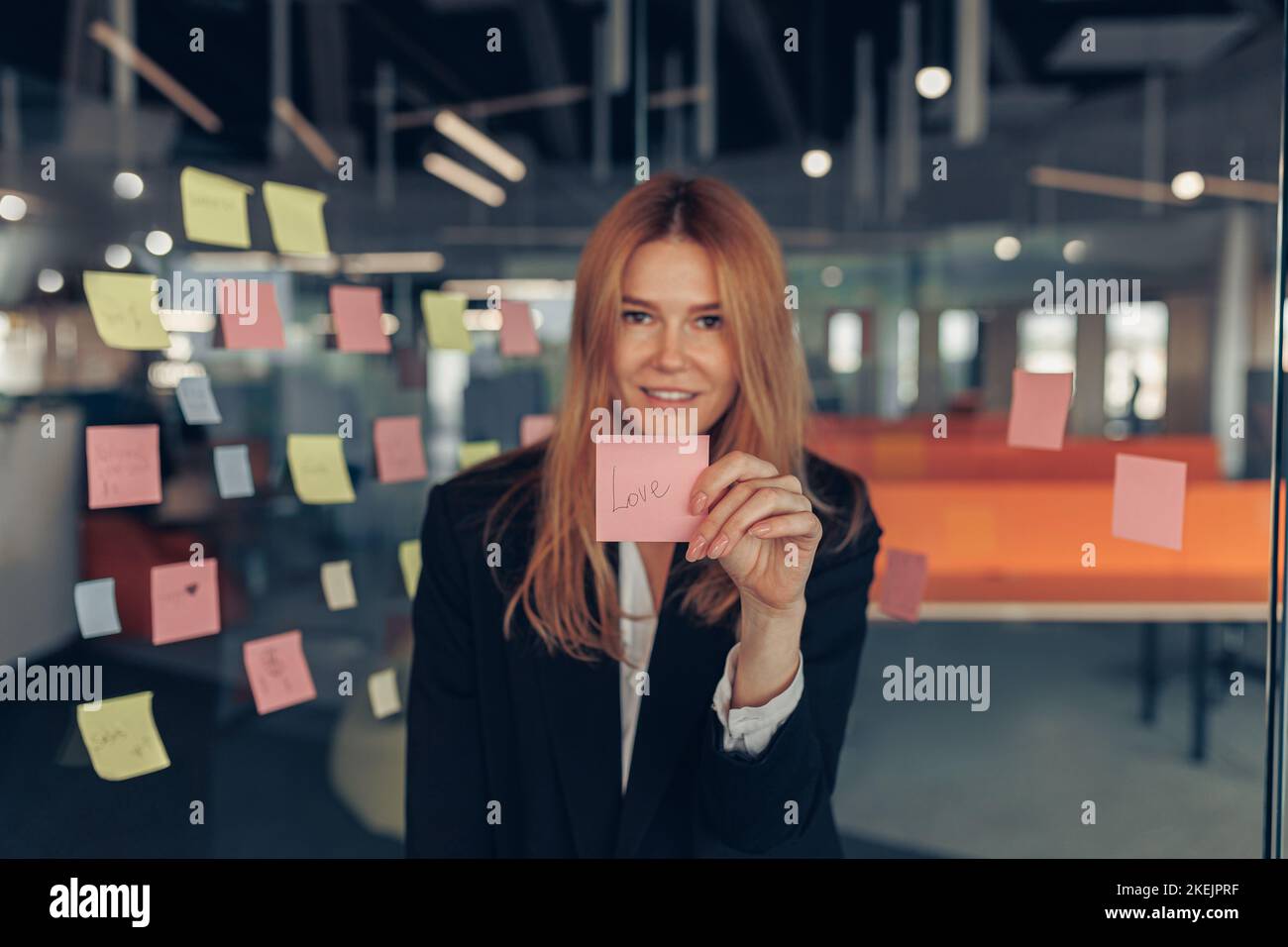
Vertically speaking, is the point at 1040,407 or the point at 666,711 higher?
the point at 1040,407

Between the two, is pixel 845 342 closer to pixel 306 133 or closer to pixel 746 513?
pixel 306 133

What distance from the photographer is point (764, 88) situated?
512 centimetres

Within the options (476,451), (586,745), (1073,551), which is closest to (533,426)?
(476,451)

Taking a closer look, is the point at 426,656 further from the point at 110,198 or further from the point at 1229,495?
the point at 110,198

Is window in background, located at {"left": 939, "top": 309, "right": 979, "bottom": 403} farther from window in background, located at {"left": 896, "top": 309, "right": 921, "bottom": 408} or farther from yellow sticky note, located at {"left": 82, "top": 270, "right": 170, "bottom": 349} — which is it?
yellow sticky note, located at {"left": 82, "top": 270, "right": 170, "bottom": 349}

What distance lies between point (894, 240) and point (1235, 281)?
2341 mm

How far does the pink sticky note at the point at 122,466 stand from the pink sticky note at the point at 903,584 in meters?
1.31

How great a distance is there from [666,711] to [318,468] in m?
0.97

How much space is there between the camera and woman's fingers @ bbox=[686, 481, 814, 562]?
0.89 metres

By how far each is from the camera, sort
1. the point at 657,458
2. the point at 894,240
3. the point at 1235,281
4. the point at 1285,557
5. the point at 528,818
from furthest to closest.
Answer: the point at 1235,281 < the point at 894,240 < the point at 1285,557 < the point at 528,818 < the point at 657,458

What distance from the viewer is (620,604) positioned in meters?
1.23

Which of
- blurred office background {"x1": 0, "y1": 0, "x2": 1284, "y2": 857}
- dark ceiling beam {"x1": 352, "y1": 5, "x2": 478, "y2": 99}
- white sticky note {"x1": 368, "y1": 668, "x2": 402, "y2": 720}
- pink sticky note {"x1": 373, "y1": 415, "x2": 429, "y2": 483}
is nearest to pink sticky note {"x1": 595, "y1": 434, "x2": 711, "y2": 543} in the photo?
blurred office background {"x1": 0, "y1": 0, "x2": 1284, "y2": 857}

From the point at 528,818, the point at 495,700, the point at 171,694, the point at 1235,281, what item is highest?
the point at 1235,281
